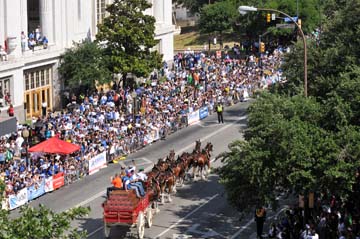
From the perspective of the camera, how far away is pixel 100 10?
61594 millimetres

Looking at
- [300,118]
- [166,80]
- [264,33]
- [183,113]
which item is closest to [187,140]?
[183,113]

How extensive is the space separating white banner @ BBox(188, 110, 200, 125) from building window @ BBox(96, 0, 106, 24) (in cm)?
1177

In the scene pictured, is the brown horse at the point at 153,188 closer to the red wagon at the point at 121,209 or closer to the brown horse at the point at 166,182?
the brown horse at the point at 166,182

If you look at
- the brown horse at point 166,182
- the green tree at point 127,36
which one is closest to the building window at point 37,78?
the green tree at point 127,36

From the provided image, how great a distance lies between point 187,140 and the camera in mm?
48656

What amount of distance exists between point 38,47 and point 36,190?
60.1 ft

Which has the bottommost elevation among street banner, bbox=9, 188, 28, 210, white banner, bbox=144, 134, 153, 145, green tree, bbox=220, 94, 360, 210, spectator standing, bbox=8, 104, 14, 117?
street banner, bbox=9, 188, 28, 210

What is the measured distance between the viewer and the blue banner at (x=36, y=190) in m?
36.5

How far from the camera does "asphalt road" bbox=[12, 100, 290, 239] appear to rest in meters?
32.0

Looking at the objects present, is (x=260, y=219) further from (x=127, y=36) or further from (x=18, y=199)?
(x=127, y=36)

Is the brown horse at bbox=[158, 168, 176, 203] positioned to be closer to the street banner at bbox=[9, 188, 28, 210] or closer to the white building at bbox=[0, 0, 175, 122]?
the street banner at bbox=[9, 188, 28, 210]

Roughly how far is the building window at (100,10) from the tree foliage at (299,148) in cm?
3071

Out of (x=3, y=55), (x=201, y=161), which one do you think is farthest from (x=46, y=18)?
(x=201, y=161)

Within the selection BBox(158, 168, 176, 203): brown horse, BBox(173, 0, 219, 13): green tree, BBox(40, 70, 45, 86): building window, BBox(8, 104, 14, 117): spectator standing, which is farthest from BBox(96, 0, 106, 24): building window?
BBox(173, 0, 219, 13): green tree
